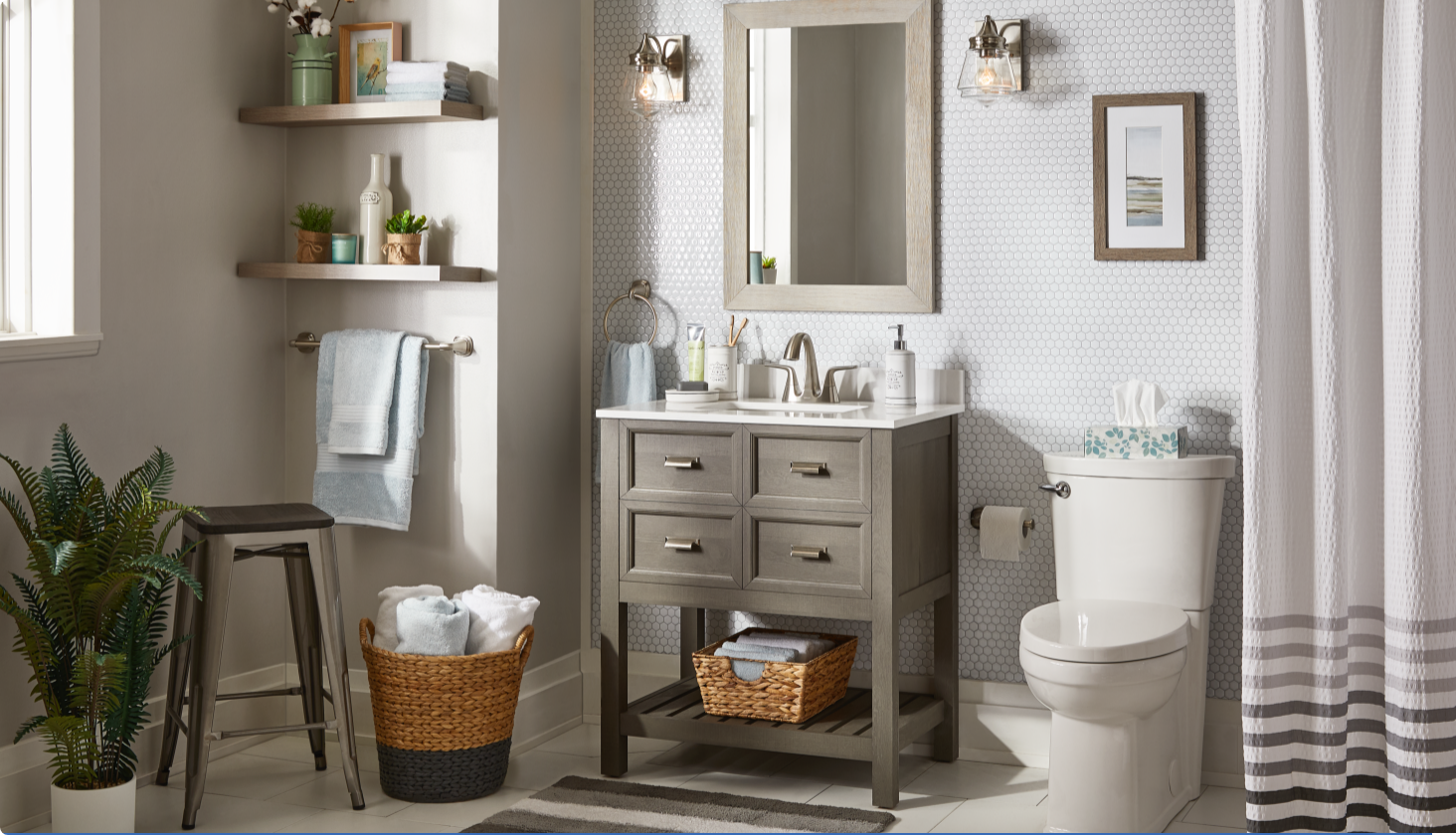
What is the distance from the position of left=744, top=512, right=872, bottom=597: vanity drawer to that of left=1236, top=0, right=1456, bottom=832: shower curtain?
4.31 ft

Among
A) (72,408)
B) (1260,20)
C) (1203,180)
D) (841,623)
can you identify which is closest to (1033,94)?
(1203,180)

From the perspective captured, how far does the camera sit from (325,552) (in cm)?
313

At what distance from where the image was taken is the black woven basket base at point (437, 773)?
10.5ft

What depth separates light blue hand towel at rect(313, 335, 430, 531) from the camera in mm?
3537

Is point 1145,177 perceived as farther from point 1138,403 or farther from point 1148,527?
point 1148,527

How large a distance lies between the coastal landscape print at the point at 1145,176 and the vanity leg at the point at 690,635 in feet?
4.83

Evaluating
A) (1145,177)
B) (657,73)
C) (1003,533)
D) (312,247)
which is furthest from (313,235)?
(1145,177)

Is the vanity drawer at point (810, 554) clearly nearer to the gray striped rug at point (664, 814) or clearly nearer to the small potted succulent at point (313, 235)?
the gray striped rug at point (664, 814)

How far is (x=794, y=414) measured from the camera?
329 cm

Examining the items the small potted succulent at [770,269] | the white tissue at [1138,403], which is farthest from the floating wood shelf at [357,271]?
the white tissue at [1138,403]

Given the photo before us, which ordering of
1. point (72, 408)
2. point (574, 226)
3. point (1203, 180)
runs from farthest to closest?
point (574, 226), point (1203, 180), point (72, 408)

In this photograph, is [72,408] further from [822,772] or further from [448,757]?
[822,772]

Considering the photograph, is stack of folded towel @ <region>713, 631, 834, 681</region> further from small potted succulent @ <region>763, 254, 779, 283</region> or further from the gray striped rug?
small potted succulent @ <region>763, 254, 779, 283</region>

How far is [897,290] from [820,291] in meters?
0.20
